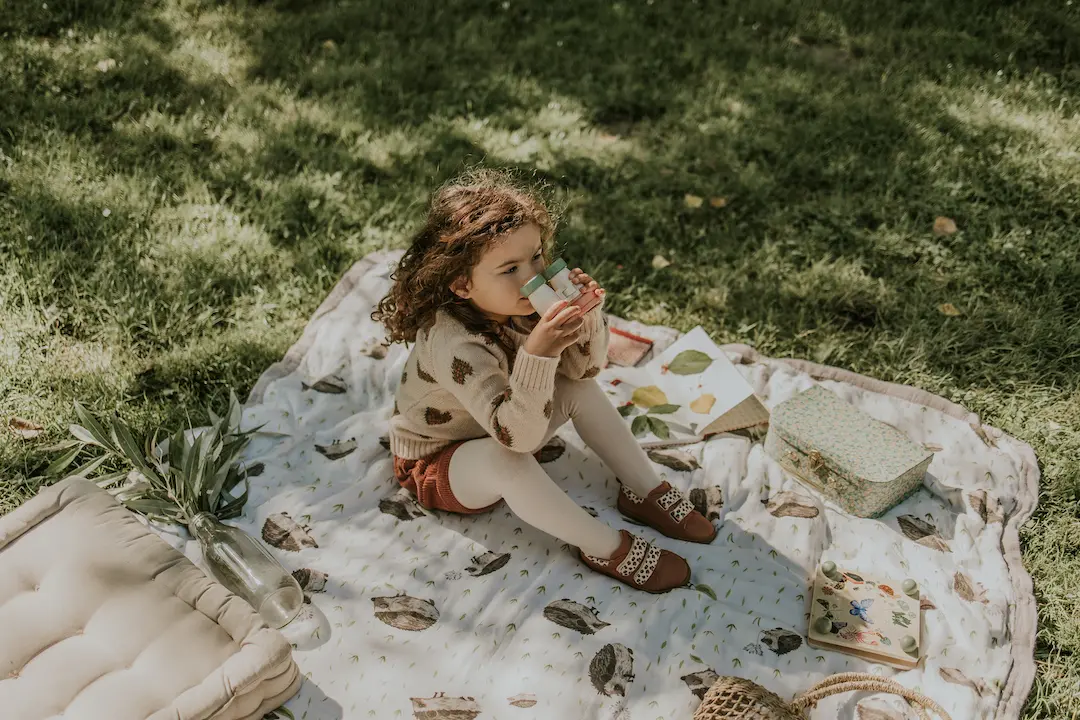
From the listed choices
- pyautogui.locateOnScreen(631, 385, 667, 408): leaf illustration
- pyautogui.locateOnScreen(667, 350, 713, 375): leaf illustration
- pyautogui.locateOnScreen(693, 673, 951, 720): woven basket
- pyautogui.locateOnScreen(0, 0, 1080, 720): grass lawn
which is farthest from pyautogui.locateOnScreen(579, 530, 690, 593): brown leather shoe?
pyautogui.locateOnScreen(0, 0, 1080, 720): grass lawn

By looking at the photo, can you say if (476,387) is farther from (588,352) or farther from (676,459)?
(676,459)

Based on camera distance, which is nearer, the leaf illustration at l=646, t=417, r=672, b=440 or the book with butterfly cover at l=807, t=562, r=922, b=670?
the book with butterfly cover at l=807, t=562, r=922, b=670

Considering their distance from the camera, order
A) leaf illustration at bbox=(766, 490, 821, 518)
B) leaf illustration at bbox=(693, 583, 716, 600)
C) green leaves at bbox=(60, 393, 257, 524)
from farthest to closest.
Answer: leaf illustration at bbox=(766, 490, 821, 518), green leaves at bbox=(60, 393, 257, 524), leaf illustration at bbox=(693, 583, 716, 600)

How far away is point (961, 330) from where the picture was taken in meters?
3.23

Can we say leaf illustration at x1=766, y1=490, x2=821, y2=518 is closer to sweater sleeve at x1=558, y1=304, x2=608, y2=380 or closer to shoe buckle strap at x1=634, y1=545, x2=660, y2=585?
shoe buckle strap at x1=634, y1=545, x2=660, y2=585

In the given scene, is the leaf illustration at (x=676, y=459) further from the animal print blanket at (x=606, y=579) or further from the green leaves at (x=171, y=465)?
the green leaves at (x=171, y=465)

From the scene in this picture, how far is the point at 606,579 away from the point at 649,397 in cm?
79

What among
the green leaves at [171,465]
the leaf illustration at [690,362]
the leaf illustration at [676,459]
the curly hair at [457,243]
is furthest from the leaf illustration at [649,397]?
the green leaves at [171,465]

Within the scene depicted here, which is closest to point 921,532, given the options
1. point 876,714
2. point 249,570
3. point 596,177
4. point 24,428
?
point 876,714

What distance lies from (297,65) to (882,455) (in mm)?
3464

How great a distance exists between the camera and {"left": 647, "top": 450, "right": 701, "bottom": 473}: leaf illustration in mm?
2816

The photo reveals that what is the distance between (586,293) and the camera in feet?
7.22

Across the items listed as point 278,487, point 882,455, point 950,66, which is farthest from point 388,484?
point 950,66

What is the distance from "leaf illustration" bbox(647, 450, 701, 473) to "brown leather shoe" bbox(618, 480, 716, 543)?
0.20 m
